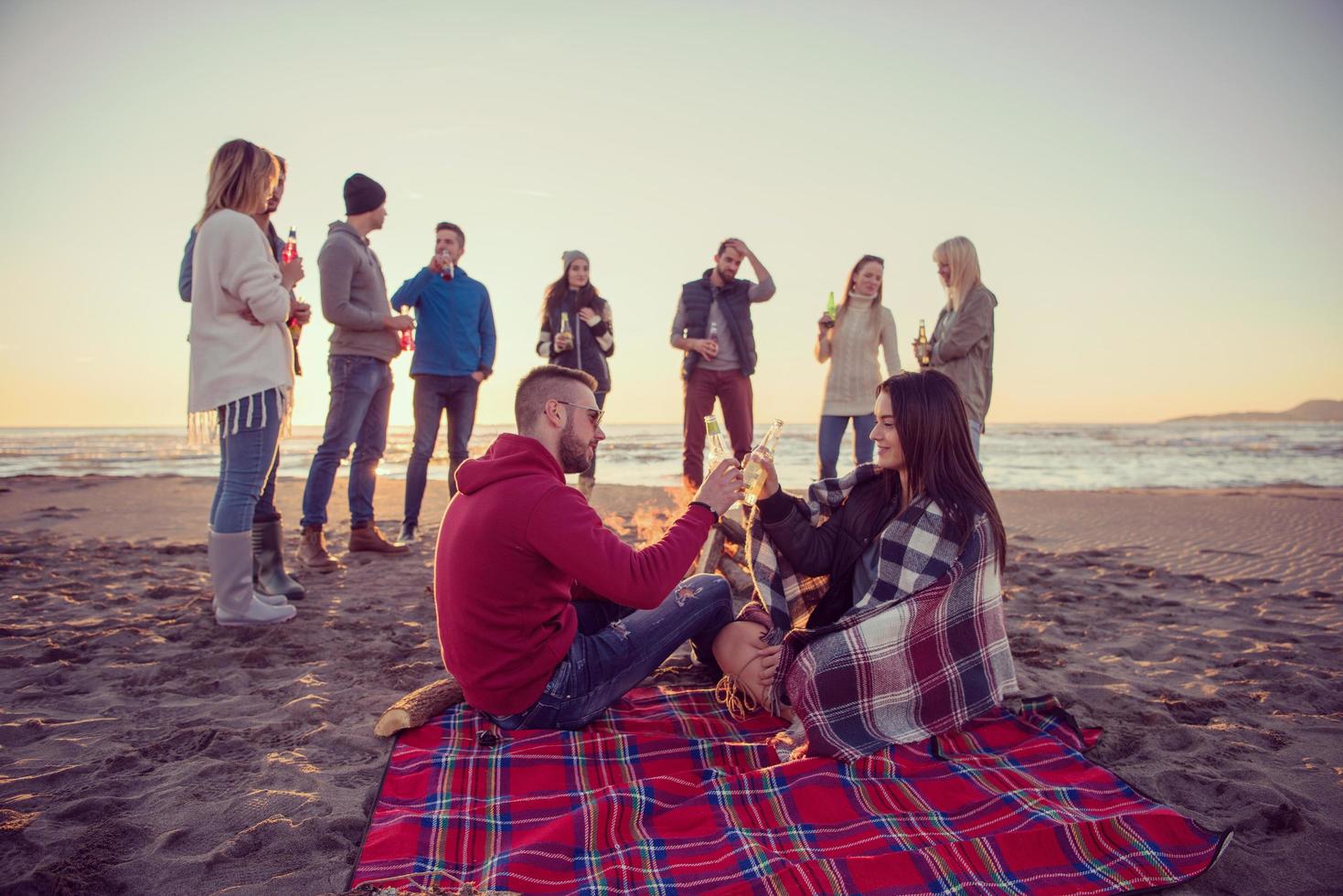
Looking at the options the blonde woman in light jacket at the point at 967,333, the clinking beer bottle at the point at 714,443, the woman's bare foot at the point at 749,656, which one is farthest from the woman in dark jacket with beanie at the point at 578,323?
the woman's bare foot at the point at 749,656

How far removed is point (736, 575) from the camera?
4.84 m

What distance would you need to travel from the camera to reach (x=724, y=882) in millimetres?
1907

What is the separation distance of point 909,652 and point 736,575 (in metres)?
2.22

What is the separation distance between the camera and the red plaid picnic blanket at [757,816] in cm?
193

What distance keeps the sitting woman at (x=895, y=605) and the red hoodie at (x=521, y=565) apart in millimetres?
702

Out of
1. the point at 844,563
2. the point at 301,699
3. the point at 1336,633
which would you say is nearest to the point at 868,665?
the point at 844,563

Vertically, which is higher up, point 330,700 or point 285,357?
point 285,357

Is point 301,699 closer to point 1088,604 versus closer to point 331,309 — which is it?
point 331,309

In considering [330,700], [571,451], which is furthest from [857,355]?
[330,700]

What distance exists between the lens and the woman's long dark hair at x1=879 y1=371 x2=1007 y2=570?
2775 mm

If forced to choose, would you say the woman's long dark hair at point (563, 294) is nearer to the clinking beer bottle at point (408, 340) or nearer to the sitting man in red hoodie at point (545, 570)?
the clinking beer bottle at point (408, 340)

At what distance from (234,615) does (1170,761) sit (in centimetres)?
433

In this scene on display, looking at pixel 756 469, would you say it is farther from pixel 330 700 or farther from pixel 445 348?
pixel 445 348

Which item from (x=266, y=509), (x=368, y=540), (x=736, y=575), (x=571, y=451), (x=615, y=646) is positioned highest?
(x=571, y=451)
